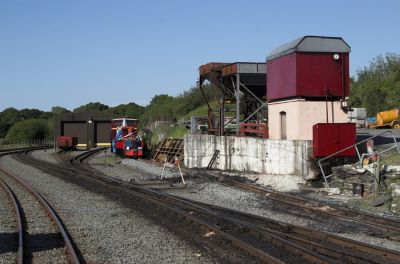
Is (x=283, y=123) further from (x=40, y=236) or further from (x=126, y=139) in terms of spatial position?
(x=126, y=139)

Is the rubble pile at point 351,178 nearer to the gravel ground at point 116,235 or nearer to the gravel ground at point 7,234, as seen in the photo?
the gravel ground at point 116,235

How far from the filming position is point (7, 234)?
11.2 m

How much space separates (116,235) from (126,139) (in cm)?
2948

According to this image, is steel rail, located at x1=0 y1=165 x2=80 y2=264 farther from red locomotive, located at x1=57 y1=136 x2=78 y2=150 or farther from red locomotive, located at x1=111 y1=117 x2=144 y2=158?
red locomotive, located at x1=57 y1=136 x2=78 y2=150

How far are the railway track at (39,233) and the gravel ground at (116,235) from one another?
0.28 m

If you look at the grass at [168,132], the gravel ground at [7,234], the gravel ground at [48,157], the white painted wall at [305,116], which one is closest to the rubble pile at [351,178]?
the white painted wall at [305,116]

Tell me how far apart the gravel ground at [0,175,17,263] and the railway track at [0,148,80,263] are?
10 cm

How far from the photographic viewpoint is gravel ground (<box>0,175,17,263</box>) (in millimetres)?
9109

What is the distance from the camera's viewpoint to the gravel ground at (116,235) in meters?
8.97

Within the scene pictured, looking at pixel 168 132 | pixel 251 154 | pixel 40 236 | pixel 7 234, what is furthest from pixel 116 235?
pixel 168 132

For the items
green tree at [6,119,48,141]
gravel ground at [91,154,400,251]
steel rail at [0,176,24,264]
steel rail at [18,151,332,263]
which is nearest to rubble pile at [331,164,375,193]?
gravel ground at [91,154,400,251]

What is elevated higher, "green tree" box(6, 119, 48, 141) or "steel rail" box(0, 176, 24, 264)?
"green tree" box(6, 119, 48, 141)

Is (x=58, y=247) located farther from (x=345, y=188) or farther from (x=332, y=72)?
(x=332, y=72)

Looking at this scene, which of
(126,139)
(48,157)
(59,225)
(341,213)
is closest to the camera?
(59,225)
